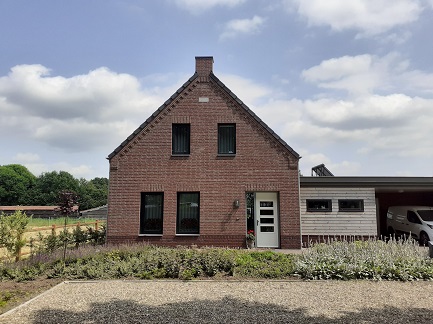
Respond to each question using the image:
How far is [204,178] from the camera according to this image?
13.9 m

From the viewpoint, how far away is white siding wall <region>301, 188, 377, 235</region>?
1442cm

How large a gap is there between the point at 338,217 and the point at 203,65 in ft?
29.1

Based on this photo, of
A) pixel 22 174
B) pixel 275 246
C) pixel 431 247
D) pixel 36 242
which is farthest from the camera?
pixel 22 174

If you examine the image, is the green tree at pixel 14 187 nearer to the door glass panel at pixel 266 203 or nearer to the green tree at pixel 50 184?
the green tree at pixel 50 184

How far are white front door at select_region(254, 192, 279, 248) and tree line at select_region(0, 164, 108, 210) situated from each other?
6812 cm

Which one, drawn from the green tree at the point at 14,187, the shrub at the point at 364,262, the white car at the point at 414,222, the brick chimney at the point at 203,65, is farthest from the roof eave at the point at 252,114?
the green tree at the point at 14,187

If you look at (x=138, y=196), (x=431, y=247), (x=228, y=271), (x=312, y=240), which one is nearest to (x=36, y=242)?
(x=138, y=196)

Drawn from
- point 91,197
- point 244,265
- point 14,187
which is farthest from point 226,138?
point 14,187

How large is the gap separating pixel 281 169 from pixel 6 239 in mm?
10136

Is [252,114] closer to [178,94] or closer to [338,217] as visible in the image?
[178,94]

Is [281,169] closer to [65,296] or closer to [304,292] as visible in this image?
[304,292]

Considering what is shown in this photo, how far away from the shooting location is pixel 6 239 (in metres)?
10.5

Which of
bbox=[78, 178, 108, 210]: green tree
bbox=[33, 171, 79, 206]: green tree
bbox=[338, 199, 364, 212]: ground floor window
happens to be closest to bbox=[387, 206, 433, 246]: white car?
bbox=[338, 199, 364, 212]: ground floor window

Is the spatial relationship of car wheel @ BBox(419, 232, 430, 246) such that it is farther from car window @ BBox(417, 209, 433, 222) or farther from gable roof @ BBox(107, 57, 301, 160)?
gable roof @ BBox(107, 57, 301, 160)
